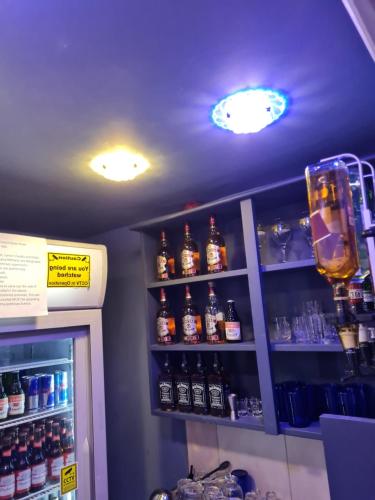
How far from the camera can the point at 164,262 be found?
5.80 feet

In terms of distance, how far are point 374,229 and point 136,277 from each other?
1.63 meters

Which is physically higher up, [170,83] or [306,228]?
[170,83]

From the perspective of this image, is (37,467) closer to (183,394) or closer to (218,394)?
(183,394)

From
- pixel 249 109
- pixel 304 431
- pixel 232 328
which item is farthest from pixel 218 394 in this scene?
pixel 249 109

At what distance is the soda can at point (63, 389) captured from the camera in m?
1.64

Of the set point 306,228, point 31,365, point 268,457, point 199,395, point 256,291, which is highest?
point 306,228

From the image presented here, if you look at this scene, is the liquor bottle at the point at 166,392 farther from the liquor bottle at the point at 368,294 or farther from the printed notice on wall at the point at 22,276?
the liquor bottle at the point at 368,294

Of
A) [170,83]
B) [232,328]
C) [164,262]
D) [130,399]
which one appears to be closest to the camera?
[170,83]

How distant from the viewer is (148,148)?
1189 mm

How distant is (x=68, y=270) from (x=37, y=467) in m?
0.86

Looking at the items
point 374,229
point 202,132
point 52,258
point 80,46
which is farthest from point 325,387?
point 80,46

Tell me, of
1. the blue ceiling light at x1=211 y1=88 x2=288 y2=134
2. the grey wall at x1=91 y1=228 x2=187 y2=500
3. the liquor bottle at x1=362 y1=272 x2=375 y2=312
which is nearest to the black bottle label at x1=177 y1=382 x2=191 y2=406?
the grey wall at x1=91 y1=228 x2=187 y2=500

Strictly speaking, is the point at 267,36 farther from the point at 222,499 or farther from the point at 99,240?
the point at 99,240

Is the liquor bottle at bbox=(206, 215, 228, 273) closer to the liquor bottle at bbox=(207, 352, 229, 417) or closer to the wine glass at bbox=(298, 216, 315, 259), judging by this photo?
the wine glass at bbox=(298, 216, 315, 259)
